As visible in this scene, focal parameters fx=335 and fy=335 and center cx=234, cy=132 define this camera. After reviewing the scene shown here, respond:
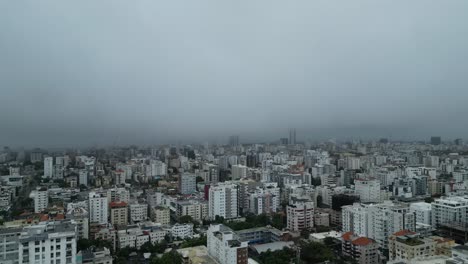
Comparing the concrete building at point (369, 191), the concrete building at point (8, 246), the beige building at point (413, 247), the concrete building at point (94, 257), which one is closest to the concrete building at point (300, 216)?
the beige building at point (413, 247)

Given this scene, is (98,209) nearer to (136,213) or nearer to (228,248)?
(136,213)

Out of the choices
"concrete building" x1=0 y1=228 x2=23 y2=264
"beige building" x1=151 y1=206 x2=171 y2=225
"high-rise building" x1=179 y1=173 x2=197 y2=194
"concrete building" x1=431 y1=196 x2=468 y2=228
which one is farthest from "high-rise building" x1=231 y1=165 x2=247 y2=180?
"concrete building" x1=0 y1=228 x2=23 y2=264

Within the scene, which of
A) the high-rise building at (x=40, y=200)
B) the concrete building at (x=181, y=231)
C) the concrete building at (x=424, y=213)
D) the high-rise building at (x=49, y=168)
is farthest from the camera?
the high-rise building at (x=49, y=168)

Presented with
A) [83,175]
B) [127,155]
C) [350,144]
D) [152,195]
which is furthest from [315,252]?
[350,144]

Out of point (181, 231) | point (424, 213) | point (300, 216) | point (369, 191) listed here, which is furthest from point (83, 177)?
point (424, 213)

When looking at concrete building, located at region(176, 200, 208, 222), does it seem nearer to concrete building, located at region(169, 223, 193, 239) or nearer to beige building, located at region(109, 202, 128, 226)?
beige building, located at region(109, 202, 128, 226)

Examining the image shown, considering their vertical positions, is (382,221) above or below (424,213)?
above

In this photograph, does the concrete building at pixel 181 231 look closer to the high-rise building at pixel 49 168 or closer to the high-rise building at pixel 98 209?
the high-rise building at pixel 98 209
